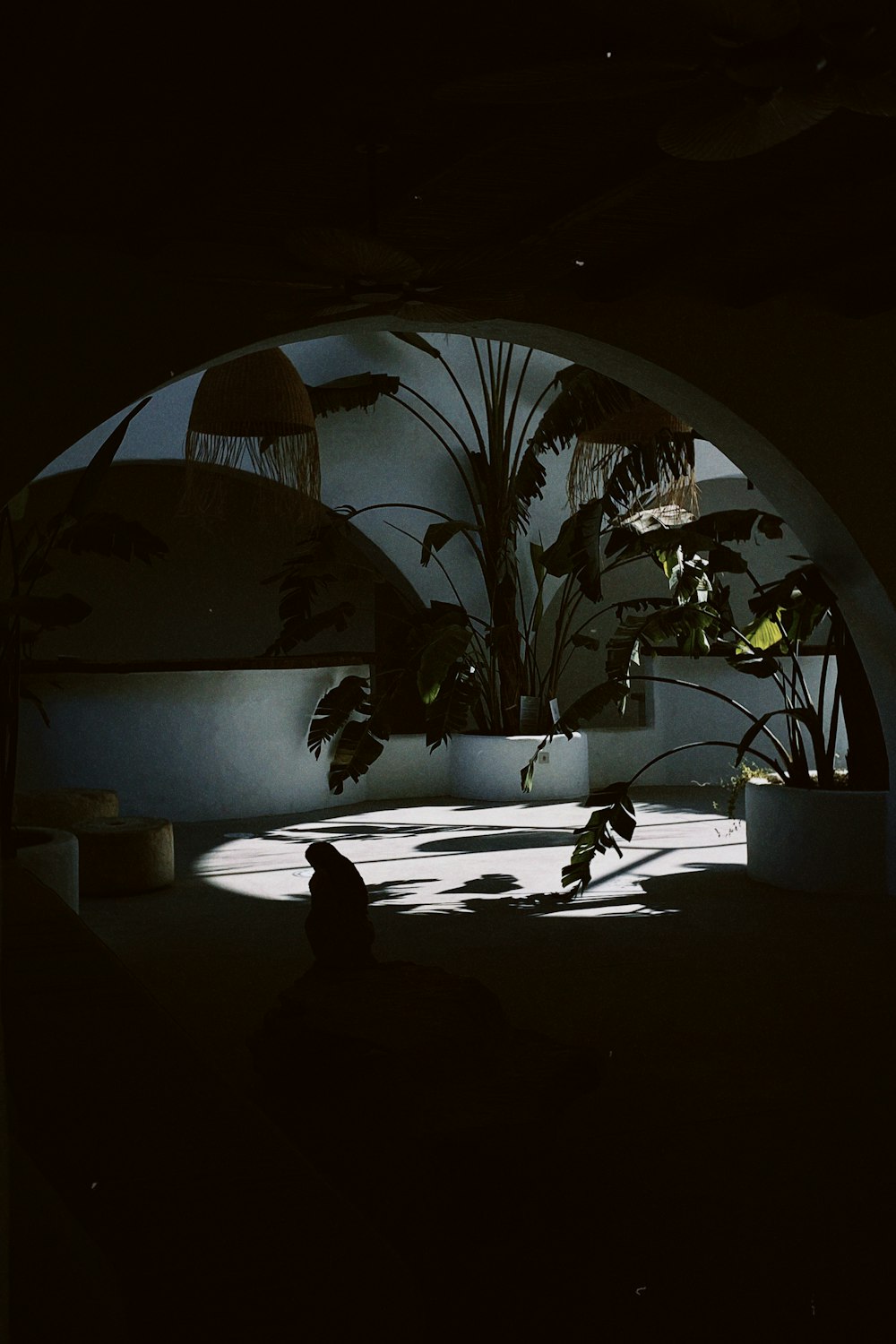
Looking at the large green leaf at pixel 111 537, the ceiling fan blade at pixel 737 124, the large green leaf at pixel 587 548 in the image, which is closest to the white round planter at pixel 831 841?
the large green leaf at pixel 587 548

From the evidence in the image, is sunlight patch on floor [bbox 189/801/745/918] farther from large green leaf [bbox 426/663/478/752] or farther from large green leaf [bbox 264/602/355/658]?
large green leaf [bbox 264/602/355/658]

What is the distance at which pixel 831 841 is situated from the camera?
6.16 m

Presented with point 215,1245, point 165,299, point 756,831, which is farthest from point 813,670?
point 215,1245

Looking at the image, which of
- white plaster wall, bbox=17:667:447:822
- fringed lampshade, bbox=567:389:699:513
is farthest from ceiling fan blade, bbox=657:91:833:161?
white plaster wall, bbox=17:667:447:822

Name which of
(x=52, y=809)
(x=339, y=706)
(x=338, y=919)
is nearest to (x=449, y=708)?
→ (x=339, y=706)

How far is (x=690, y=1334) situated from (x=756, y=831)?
14.9 feet

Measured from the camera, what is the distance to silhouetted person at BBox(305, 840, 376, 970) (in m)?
3.37

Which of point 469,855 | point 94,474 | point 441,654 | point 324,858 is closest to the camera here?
point 324,858

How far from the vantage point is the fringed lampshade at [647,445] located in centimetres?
662

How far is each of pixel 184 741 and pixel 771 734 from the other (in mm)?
4619

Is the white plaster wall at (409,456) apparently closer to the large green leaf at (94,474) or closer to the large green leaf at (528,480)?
the large green leaf at (528,480)

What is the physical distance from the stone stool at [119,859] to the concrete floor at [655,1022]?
0.12 m

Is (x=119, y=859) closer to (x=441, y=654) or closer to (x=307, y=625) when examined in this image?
(x=441, y=654)

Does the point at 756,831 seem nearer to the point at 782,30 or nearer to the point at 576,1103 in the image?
the point at 576,1103
